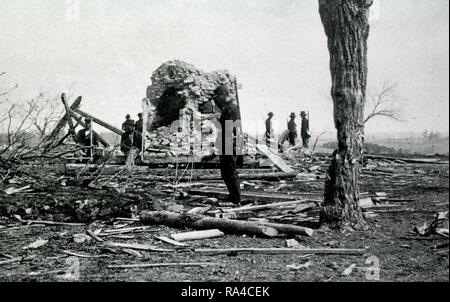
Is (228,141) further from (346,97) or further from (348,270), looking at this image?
(348,270)

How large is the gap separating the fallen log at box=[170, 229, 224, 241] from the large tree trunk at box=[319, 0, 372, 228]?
1582 mm

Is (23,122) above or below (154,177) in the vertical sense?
above

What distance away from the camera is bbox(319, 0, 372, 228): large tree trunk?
5.26 m

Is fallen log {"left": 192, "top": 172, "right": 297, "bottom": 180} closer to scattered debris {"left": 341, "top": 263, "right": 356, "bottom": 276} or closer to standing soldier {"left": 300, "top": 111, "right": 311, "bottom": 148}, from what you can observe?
scattered debris {"left": 341, "top": 263, "right": 356, "bottom": 276}

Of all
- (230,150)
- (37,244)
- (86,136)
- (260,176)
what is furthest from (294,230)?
(86,136)

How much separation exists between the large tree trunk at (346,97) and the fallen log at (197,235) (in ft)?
5.19

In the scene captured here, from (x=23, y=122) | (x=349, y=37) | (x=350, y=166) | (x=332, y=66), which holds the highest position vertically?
(x=349, y=37)

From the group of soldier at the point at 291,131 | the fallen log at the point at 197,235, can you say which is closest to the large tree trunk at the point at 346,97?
the fallen log at the point at 197,235

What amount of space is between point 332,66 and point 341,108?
60 centimetres
